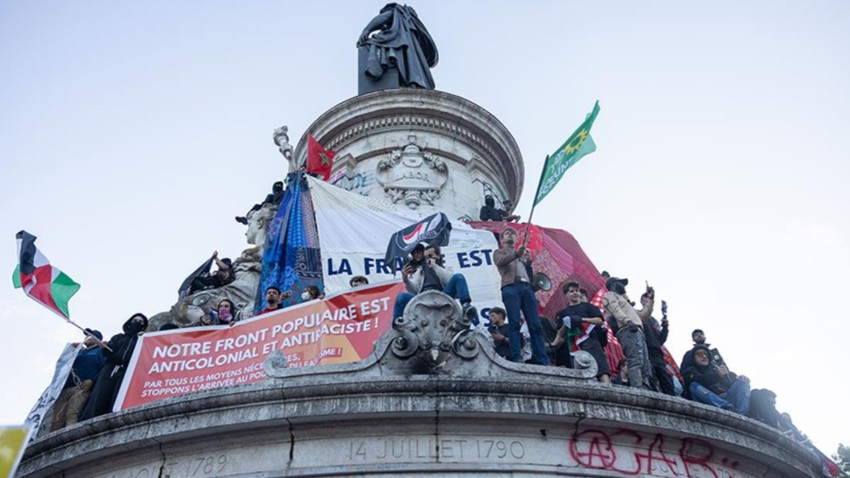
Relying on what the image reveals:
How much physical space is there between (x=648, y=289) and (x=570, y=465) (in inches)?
170

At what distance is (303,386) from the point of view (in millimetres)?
7523

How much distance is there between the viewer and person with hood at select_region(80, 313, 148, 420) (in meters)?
9.19

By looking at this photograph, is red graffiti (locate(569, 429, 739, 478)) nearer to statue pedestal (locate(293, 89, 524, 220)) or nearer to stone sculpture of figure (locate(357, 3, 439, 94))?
statue pedestal (locate(293, 89, 524, 220))

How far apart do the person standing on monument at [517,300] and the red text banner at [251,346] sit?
1376 millimetres

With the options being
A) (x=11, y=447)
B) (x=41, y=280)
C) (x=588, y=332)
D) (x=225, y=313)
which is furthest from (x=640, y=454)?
(x=41, y=280)

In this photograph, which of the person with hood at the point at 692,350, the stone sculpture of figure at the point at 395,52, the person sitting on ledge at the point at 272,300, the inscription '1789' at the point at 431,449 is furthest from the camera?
the stone sculpture of figure at the point at 395,52

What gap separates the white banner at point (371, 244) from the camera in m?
12.0

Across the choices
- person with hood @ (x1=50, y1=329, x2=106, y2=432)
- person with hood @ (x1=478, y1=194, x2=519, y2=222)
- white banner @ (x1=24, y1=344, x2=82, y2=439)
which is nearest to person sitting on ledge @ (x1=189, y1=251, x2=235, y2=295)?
person with hood @ (x1=50, y1=329, x2=106, y2=432)

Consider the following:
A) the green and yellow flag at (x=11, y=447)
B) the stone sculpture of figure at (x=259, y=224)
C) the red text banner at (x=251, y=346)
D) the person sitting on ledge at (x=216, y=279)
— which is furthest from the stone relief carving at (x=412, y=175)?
the green and yellow flag at (x=11, y=447)

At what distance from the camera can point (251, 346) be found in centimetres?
950

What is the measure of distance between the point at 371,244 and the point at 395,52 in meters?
8.75

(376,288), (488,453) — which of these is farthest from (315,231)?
(488,453)

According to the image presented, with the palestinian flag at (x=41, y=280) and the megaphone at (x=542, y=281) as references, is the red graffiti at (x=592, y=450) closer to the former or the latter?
the megaphone at (x=542, y=281)

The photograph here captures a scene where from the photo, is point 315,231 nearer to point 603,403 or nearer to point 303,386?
point 303,386
